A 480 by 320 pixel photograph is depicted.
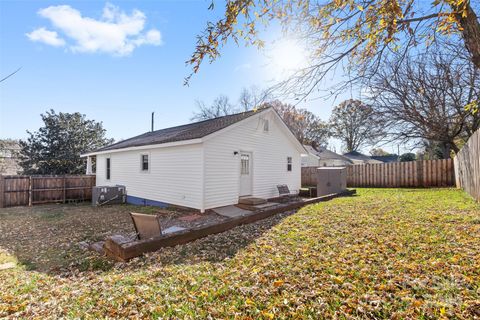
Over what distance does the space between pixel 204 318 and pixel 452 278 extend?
9.56ft

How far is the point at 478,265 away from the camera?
3.12m

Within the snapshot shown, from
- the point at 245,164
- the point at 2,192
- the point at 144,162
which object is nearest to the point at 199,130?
the point at 245,164

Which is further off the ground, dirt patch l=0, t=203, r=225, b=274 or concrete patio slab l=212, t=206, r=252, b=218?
concrete patio slab l=212, t=206, r=252, b=218

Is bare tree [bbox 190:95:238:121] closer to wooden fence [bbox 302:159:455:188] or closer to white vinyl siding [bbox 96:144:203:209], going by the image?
wooden fence [bbox 302:159:455:188]

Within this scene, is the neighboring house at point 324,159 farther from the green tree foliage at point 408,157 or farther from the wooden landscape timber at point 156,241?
the wooden landscape timber at point 156,241

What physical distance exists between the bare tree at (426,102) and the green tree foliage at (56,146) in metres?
21.5

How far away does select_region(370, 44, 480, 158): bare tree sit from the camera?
11469 millimetres

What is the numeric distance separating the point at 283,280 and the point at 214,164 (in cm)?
636

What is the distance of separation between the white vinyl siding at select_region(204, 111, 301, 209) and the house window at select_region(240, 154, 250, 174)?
24 cm

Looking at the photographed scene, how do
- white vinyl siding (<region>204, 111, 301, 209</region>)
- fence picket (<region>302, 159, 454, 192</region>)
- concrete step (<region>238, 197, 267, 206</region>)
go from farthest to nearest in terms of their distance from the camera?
fence picket (<region>302, 159, 454, 192</region>) → concrete step (<region>238, 197, 267, 206</region>) → white vinyl siding (<region>204, 111, 301, 209</region>)

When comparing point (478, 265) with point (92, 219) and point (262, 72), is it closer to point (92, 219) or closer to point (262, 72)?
point (262, 72)

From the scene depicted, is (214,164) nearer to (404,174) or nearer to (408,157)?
(404,174)

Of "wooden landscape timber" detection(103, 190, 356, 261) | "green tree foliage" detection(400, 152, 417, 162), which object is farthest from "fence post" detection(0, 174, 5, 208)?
"green tree foliage" detection(400, 152, 417, 162)

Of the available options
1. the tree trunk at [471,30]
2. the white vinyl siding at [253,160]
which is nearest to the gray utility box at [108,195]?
the white vinyl siding at [253,160]
